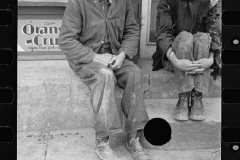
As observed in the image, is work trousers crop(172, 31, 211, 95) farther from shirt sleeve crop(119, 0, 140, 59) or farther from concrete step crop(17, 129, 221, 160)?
concrete step crop(17, 129, 221, 160)

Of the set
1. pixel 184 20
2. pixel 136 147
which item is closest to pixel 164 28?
pixel 184 20

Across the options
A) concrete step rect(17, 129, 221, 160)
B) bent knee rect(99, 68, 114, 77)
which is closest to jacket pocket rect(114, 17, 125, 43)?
bent knee rect(99, 68, 114, 77)

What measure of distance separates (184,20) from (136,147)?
4.61 feet

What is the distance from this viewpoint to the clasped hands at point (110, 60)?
3.23 m

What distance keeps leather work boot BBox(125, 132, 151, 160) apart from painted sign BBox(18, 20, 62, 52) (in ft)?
5.73

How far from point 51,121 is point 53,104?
0.56 ft

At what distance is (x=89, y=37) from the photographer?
11.2 feet

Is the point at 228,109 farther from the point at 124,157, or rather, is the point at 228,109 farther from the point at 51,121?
the point at 51,121

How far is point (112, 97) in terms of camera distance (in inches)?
119

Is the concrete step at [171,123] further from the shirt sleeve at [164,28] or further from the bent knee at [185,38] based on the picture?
the bent knee at [185,38]

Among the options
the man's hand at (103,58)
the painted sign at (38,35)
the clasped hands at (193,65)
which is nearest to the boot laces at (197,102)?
the clasped hands at (193,65)

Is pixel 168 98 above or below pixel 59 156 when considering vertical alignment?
above

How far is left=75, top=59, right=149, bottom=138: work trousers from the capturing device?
119 inches
